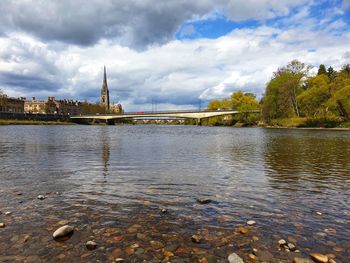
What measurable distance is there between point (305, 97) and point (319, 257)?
85.5 m

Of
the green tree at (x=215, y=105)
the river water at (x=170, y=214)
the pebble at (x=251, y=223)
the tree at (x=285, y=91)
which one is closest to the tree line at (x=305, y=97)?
the tree at (x=285, y=91)

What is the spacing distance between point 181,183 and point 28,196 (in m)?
5.87

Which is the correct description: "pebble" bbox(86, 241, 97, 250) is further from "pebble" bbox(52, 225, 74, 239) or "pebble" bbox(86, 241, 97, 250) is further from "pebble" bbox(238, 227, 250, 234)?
"pebble" bbox(238, 227, 250, 234)

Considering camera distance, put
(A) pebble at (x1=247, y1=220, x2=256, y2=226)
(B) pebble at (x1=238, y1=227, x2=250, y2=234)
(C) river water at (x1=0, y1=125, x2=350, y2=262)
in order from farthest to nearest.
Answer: (A) pebble at (x1=247, y1=220, x2=256, y2=226) → (B) pebble at (x1=238, y1=227, x2=250, y2=234) → (C) river water at (x1=0, y1=125, x2=350, y2=262)

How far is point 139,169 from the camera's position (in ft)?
53.2

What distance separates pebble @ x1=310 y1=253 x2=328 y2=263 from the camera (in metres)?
5.63

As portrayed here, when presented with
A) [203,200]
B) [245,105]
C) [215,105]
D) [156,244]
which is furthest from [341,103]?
[156,244]

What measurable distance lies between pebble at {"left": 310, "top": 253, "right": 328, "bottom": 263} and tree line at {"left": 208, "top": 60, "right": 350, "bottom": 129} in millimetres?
81369

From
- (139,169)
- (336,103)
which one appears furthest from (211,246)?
(336,103)

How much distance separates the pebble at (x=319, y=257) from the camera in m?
5.63

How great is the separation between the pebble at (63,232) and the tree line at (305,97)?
273 feet

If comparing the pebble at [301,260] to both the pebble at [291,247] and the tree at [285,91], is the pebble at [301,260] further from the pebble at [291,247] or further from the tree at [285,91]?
the tree at [285,91]

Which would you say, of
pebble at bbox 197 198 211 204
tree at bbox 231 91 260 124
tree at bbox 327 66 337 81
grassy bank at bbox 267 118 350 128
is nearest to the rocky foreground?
pebble at bbox 197 198 211 204

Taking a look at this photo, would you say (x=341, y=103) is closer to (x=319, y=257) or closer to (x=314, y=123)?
(x=314, y=123)
